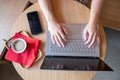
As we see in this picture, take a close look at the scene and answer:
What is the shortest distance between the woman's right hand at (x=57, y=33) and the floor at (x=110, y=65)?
626 millimetres

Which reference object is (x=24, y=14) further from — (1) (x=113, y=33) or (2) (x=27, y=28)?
(1) (x=113, y=33)

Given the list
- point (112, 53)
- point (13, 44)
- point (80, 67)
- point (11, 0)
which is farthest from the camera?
point (112, 53)

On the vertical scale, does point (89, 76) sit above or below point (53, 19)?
below

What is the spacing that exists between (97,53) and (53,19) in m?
0.28

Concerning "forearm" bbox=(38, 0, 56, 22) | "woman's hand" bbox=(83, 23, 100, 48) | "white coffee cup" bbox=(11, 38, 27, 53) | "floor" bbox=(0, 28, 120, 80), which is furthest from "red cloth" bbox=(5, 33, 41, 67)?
"floor" bbox=(0, 28, 120, 80)

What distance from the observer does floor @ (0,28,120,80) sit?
1.47 m

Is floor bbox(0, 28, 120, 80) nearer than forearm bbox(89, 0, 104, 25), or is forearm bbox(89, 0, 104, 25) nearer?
forearm bbox(89, 0, 104, 25)

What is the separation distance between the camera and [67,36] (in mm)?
991

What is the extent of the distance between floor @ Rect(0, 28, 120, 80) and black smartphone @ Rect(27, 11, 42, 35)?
0.62 metres

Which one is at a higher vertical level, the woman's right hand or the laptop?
the woman's right hand

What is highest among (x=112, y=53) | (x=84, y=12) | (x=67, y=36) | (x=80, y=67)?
(x=84, y=12)

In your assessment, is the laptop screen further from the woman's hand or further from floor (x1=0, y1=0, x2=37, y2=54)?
floor (x1=0, y1=0, x2=37, y2=54)

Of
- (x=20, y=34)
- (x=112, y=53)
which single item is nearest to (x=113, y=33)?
(x=112, y=53)

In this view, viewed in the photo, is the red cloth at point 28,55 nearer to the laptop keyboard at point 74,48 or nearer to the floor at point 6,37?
the laptop keyboard at point 74,48
